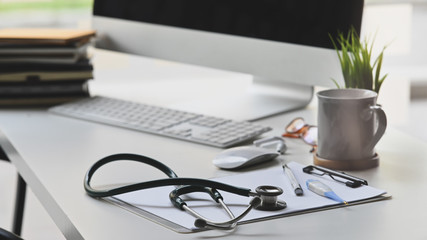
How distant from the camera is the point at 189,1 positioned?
1429 millimetres

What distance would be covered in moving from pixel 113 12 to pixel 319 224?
1.08m

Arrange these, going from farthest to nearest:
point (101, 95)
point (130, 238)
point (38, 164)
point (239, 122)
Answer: point (101, 95) < point (239, 122) < point (38, 164) < point (130, 238)

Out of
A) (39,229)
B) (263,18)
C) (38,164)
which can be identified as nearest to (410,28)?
(39,229)

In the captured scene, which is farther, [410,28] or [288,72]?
[410,28]

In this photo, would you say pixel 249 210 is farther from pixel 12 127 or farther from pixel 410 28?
pixel 410 28

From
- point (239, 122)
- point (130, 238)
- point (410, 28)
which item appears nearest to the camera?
point (130, 238)

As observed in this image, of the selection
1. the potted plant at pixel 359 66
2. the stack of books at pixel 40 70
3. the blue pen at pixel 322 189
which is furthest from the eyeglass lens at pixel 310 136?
the stack of books at pixel 40 70

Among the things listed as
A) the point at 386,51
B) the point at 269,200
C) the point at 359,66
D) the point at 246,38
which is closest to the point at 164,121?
the point at 246,38

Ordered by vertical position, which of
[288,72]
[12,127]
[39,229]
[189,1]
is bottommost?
[39,229]

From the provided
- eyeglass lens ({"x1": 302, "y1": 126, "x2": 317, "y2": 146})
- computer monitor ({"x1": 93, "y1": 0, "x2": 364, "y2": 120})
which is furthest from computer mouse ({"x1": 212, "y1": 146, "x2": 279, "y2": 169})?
computer monitor ({"x1": 93, "y1": 0, "x2": 364, "y2": 120})

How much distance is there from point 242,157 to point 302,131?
8.8 inches

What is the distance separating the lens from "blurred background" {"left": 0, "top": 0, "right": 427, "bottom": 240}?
5.98ft

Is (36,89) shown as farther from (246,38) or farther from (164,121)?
(246,38)

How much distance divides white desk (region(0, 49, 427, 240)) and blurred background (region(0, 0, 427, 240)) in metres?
0.27
